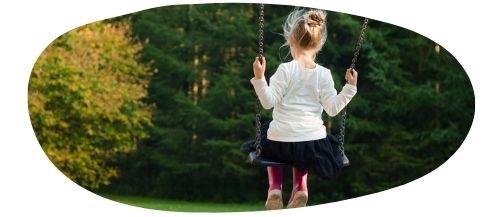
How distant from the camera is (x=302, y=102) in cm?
511

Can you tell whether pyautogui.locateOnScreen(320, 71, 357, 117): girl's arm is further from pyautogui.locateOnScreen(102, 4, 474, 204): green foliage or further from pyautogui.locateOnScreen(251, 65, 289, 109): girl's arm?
pyautogui.locateOnScreen(102, 4, 474, 204): green foliage

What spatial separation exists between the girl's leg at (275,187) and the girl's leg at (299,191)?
67mm

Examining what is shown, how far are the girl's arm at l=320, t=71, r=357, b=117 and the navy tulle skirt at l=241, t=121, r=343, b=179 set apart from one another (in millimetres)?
164

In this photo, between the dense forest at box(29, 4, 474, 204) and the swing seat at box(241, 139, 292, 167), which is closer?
the swing seat at box(241, 139, 292, 167)

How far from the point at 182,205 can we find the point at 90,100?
818 mm

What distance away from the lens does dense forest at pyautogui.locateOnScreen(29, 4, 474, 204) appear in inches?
220

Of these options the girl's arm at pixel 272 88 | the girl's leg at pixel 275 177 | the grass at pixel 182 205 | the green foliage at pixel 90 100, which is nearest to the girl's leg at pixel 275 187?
the girl's leg at pixel 275 177

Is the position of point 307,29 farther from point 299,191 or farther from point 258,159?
point 299,191

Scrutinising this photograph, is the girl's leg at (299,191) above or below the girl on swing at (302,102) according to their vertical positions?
below

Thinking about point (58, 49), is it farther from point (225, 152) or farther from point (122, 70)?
point (225, 152)

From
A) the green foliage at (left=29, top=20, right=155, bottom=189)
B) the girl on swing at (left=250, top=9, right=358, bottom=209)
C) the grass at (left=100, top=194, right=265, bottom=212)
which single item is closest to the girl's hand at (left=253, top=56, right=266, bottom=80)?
the girl on swing at (left=250, top=9, right=358, bottom=209)

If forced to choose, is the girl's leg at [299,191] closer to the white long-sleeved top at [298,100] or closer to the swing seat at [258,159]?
the swing seat at [258,159]

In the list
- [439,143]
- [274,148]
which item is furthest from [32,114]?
[439,143]

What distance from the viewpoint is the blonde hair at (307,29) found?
522 cm
